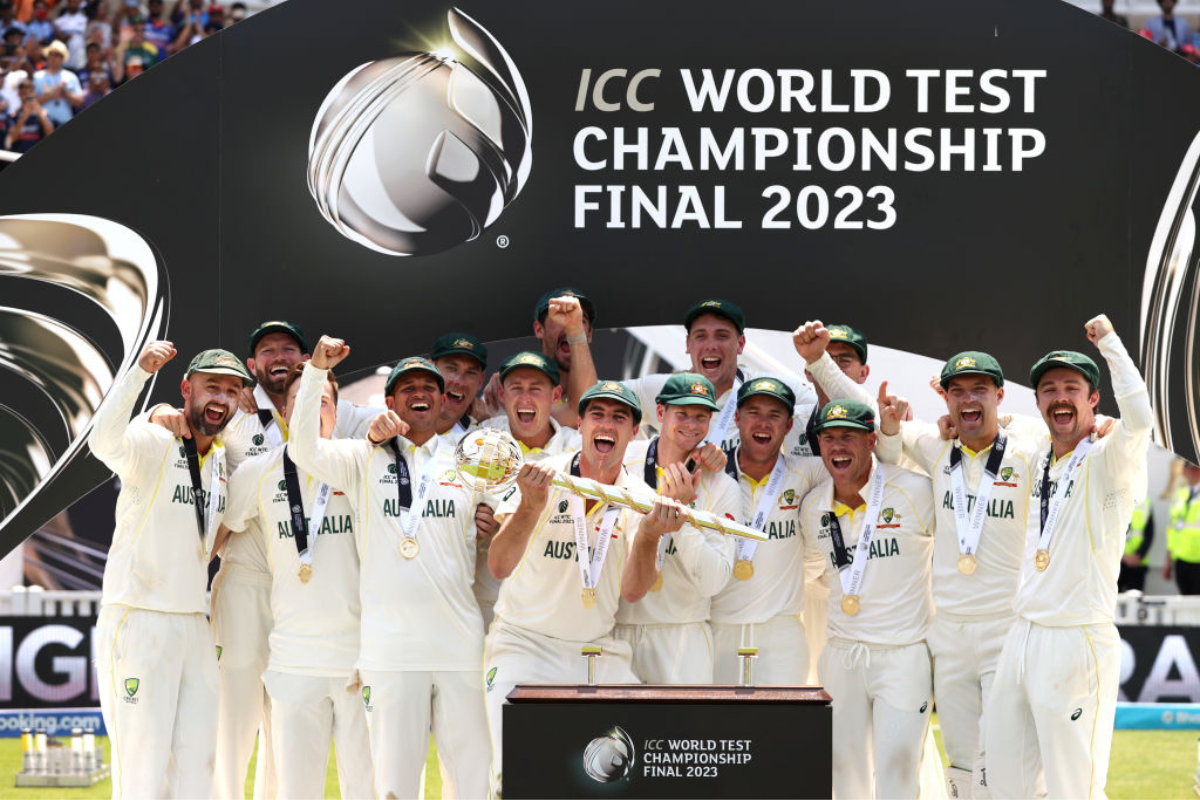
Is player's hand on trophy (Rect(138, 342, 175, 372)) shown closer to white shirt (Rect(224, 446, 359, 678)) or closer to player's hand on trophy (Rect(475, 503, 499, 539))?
white shirt (Rect(224, 446, 359, 678))

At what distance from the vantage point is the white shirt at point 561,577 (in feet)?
22.6

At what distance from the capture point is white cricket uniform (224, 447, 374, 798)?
7.14 m

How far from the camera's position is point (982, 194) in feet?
27.5

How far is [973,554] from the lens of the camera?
706cm

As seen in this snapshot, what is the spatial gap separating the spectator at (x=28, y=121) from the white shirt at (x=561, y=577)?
7.24m

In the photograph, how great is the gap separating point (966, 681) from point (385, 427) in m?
2.94

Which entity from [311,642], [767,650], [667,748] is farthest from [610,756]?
[311,642]

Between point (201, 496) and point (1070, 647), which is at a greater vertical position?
point (201, 496)

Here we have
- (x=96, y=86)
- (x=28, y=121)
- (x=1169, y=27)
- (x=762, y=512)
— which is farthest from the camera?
(x=1169, y=27)

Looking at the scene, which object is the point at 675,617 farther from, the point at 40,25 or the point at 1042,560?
the point at 40,25

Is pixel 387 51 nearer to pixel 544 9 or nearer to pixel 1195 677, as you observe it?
pixel 544 9

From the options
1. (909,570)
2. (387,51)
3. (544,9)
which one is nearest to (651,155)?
(544,9)

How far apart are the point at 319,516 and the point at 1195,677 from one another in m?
6.71

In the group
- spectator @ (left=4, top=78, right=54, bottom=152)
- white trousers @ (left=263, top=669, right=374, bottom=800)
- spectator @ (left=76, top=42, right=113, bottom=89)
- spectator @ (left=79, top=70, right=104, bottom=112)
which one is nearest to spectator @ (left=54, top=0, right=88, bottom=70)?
spectator @ (left=76, top=42, right=113, bottom=89)
